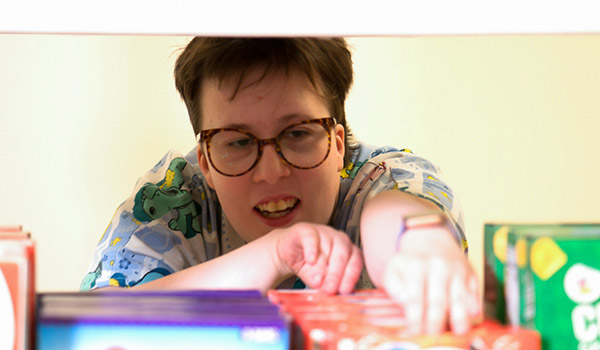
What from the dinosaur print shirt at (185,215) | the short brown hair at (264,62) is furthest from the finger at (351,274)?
the short brown hair at (264,62)

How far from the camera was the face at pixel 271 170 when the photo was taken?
3.92 feet

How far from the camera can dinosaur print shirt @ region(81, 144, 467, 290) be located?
3.67 feet

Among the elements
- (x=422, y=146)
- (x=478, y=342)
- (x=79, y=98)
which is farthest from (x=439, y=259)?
(x=79, y=98)

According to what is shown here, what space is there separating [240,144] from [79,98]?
110 cm

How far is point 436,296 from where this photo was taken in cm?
48

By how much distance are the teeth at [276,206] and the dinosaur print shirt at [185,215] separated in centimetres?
15

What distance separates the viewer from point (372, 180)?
4.32 feet

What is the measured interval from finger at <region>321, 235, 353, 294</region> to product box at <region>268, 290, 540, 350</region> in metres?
0.09

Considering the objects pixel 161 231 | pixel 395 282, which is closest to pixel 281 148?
pixel 161 231

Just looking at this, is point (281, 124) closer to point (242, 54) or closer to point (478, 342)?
point (242, 54)

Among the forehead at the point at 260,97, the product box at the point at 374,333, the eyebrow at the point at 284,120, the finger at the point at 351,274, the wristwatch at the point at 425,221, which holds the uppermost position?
the forehead at the point at 260,97

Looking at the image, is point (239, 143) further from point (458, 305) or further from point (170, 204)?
point (458, 305)

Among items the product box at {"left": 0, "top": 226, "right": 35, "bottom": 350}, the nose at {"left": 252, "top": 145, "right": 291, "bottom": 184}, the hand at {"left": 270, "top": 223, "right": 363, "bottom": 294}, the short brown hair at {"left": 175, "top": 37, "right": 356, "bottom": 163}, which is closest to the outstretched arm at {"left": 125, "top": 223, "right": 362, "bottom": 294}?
the hand at {"left": 270, "top": 223, "right": 363, "bottom": 294}

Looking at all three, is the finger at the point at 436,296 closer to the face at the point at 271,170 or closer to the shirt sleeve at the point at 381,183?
the shirt sleeve at the point at 381,183
